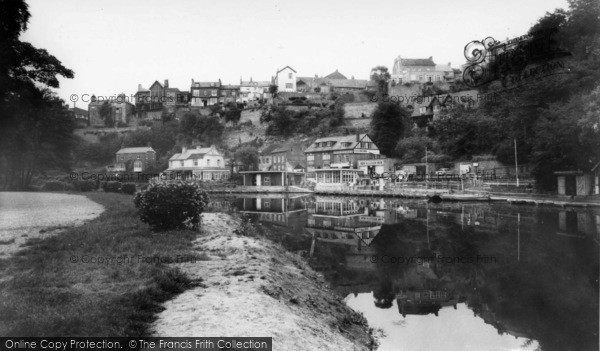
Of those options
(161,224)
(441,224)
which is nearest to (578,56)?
(441,224)

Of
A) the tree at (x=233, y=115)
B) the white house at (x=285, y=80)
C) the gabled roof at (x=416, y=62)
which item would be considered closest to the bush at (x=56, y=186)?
the tree at (x=233, y=115)

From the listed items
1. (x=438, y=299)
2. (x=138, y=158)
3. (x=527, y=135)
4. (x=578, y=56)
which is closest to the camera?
(x=438, y=299)

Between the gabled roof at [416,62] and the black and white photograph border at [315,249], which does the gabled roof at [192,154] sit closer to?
the black and white photograph border at [315,249]

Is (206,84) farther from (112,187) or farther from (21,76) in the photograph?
(21,76)

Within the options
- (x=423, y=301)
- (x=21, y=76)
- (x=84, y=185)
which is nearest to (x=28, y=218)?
(x=21, y=76)

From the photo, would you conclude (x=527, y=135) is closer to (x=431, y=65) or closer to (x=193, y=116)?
(x=431, y=65)
